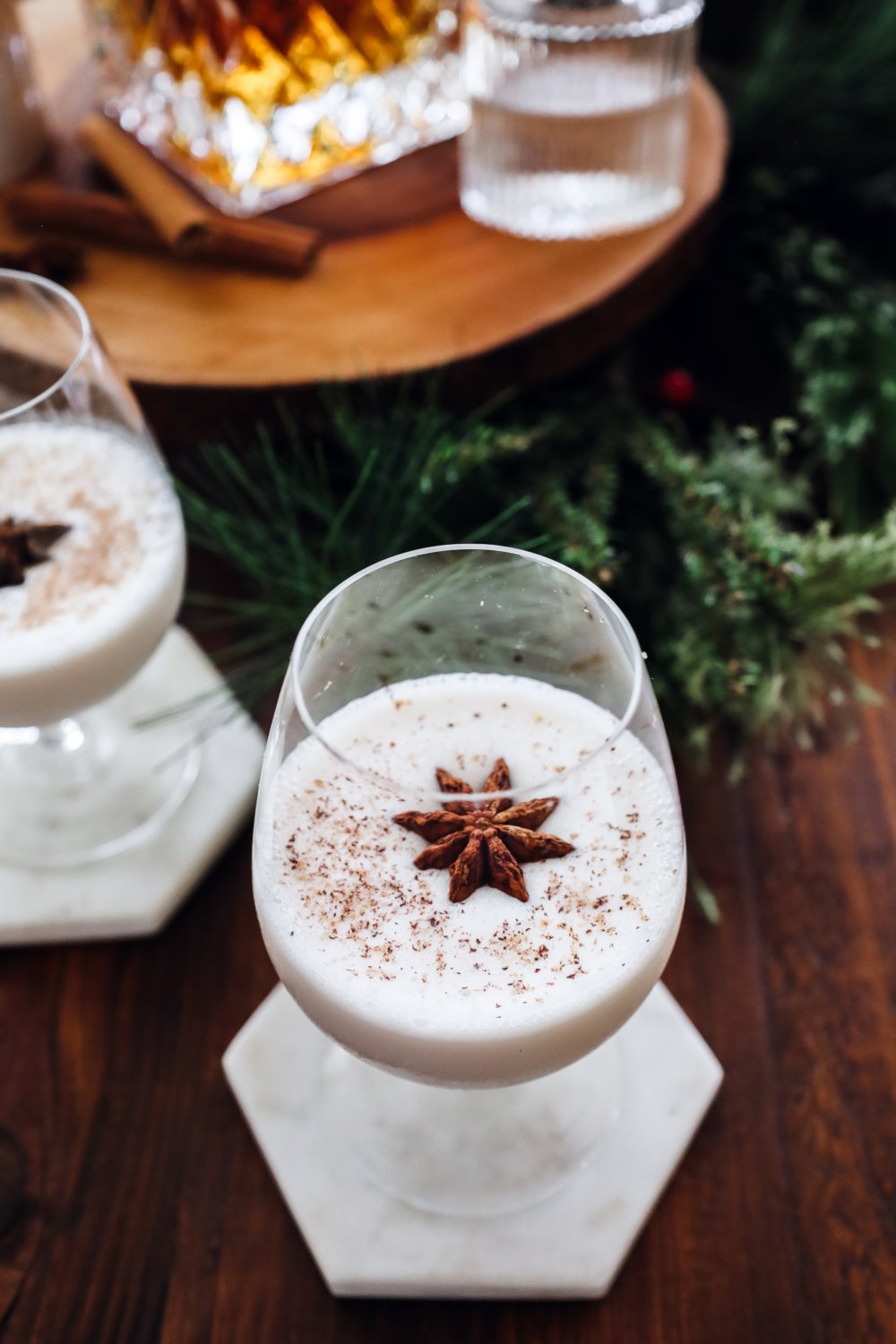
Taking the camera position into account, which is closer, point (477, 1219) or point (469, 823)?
point (469, 823)

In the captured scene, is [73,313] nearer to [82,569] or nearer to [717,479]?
[82,569]

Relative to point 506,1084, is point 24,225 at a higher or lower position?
higher

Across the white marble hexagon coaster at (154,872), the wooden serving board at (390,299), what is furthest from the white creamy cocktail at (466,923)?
the wooden serving board at (390,299)

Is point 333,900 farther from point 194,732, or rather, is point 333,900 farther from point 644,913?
point 194,732

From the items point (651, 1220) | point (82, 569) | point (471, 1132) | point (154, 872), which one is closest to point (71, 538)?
point (82, 569)

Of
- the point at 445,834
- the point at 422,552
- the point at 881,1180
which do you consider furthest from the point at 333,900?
the point at 881,1180

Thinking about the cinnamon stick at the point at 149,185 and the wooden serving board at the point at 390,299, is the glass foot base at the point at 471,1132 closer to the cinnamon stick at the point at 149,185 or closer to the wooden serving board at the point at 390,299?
the wooden serving board at the point at 390,299

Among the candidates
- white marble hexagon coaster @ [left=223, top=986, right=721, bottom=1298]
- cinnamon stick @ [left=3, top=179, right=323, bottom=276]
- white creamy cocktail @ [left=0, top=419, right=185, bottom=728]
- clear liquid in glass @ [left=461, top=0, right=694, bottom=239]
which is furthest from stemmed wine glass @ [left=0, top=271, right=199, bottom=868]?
clear liquid in glass @ [left=461, top=0, right=694, bottom=239]
